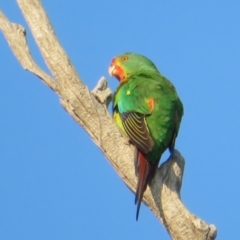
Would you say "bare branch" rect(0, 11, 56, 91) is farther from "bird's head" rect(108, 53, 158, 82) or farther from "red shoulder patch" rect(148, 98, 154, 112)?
"bird's head" rect(108, 53, 158, 82)

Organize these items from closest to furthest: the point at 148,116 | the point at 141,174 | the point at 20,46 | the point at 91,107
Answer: the point at 141,174, the point at 91,107, the point at 20,46, the point at 148,116

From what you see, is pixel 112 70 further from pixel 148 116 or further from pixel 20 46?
pixel 20 46

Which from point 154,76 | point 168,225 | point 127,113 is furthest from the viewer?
point 154,76

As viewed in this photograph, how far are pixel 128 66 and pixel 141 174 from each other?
191 cm

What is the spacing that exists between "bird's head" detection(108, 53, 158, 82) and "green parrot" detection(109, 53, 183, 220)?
0.43 meters

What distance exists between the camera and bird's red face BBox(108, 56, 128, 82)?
23.0 ft

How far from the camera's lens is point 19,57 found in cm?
577

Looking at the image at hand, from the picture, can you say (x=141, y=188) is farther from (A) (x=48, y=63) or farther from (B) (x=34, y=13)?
(B) (x=34, y=13)

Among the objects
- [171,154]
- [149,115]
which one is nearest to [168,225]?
[171,154]

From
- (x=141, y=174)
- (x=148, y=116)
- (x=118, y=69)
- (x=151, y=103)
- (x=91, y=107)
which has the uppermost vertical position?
(x=118, y=69)

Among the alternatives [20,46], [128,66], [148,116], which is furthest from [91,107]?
[128,66]

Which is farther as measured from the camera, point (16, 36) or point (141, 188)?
point (16, 36)

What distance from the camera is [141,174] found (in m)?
5.37

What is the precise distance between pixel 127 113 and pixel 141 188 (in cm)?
95
